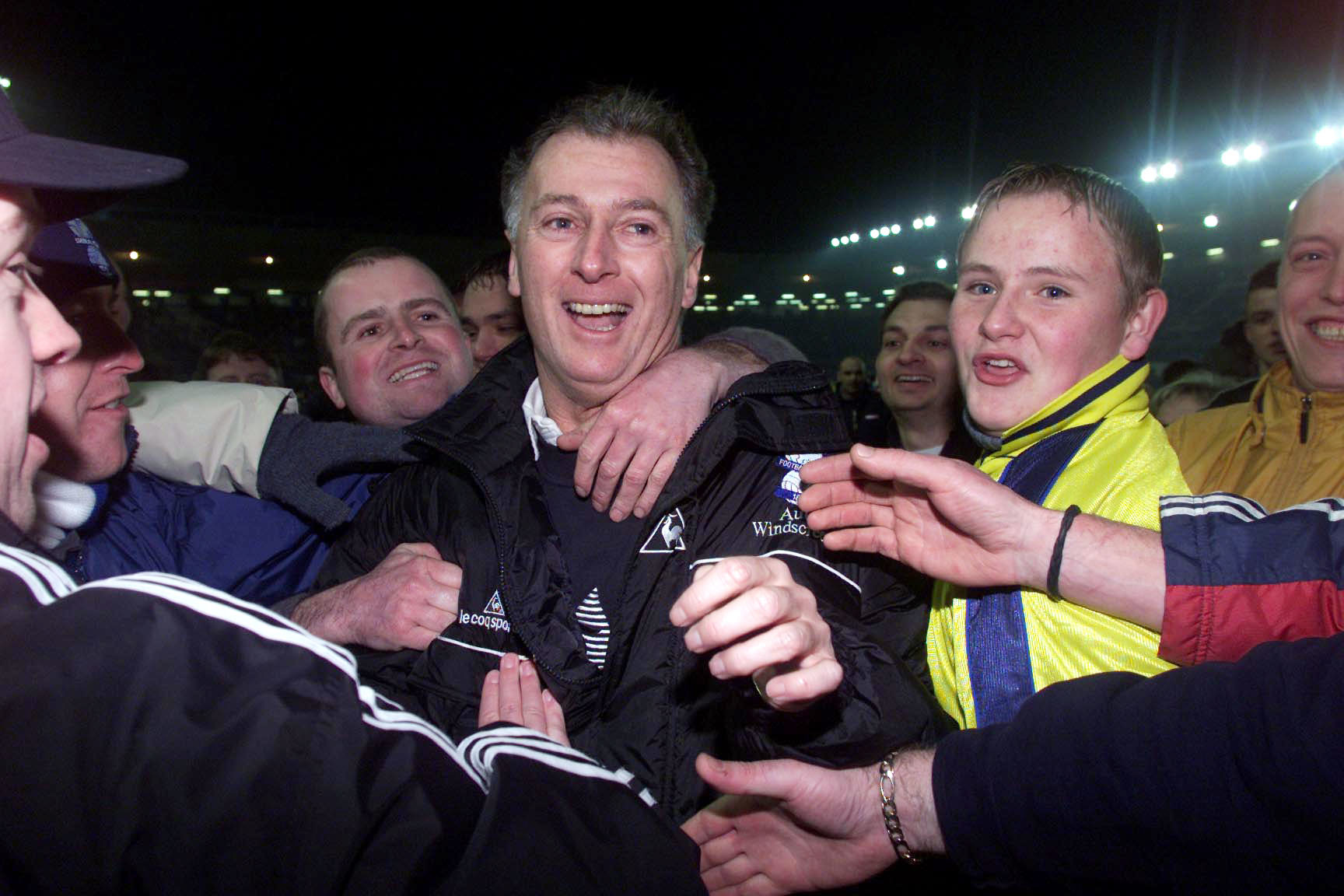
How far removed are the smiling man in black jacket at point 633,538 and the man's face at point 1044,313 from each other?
42 centimetres

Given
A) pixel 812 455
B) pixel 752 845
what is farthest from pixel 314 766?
pixel 812 455

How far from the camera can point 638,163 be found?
196cm

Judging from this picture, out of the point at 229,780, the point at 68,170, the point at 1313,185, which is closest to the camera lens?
the point at 229,780

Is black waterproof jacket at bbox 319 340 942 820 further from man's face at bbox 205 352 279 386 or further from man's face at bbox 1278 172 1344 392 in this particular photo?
man's face at bbox 205 352 279 386

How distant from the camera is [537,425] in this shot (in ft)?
6.57

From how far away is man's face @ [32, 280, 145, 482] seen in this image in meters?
1.71

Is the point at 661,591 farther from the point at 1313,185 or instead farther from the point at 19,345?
Answer: the point at 1313,185

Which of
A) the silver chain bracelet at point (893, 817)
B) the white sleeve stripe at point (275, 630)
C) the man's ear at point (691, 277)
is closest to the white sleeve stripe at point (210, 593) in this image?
the white sleeve stripe at point (275, 630)

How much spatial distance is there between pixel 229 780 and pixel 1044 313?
179cm

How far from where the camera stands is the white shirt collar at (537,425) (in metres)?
1.98

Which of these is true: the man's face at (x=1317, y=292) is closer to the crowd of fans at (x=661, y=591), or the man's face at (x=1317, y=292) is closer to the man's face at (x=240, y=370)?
the crowd of fans at (x=661, y=591)

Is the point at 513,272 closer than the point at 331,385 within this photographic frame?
Yes

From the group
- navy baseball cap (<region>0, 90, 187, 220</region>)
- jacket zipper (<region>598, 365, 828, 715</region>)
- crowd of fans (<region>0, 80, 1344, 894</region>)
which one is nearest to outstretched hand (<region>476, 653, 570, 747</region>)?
crowd of fans (<region>0, 80, 1344, 894</region>)

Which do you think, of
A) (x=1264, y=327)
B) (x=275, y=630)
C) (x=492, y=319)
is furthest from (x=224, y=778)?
(x=1264, y=327)
